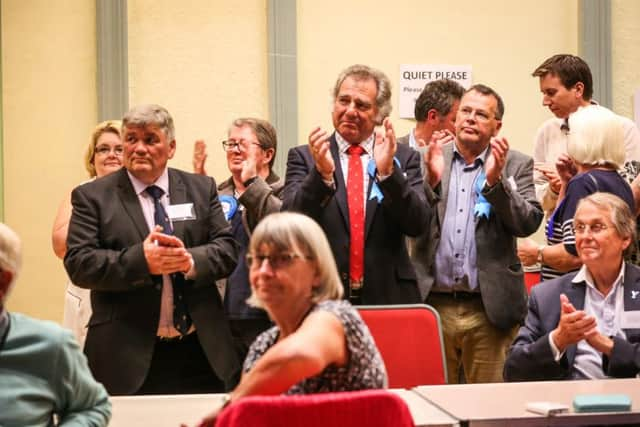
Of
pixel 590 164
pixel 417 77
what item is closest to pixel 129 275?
pixel 590 164

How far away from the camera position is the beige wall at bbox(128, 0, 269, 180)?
559 cm

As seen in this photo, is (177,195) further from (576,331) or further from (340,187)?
(576,331)

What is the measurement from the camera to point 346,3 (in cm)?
585

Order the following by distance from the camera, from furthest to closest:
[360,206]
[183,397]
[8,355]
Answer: [360,206]
[183,397]
[8,355]

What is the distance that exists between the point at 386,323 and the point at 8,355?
1.47 meters

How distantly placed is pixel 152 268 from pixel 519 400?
136cm

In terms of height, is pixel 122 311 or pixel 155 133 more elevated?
pixel 155 133

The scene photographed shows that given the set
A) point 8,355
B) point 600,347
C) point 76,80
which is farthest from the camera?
point 76,80

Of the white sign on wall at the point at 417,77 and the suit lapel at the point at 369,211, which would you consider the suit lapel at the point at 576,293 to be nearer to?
the suit lapel at the point at 369,211

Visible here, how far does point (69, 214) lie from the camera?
14.0 feet

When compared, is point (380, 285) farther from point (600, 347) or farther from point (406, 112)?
point (406, 112)

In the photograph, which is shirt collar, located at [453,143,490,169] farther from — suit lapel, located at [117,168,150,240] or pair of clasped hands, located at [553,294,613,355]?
suit lapel, located at [117,168,150,240]

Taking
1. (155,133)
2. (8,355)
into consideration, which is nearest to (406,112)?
→ (155,133)

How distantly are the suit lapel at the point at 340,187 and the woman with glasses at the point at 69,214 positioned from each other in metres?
0.97
